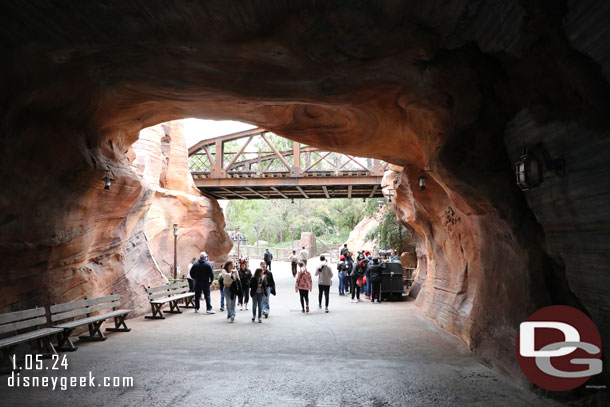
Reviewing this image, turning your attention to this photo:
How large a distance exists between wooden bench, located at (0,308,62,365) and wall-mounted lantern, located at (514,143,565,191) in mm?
7433

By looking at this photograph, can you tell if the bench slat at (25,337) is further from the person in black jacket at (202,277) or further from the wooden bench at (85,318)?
the person in black jacket at (202,277)

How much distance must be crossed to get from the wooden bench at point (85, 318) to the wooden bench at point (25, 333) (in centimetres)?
24

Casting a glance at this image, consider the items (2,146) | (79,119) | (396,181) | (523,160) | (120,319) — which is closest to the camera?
(523,160)

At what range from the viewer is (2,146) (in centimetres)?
561

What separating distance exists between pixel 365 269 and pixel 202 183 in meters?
10.5

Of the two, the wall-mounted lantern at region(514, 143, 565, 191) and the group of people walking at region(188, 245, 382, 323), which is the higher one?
the wall-mounted lantern at region(514, 143, 565, 191)

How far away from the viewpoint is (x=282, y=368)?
5.82 m

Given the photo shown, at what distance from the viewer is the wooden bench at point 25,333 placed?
18.7ft

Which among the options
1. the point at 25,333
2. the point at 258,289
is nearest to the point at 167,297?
the point at 258,289

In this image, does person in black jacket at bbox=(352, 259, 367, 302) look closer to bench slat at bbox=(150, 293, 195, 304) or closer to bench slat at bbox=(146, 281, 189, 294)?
bench slat at bbox=(150, 293, 195, 304)

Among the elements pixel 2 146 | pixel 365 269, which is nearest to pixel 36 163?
pixel 2 146

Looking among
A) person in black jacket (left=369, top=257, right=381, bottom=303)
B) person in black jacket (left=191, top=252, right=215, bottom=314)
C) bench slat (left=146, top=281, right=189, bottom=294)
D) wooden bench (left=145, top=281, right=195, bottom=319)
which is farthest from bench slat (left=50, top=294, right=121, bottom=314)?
person in black jacket (left=369, top=257, right=381, bottom=303)

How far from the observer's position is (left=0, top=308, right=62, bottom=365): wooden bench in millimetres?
5711

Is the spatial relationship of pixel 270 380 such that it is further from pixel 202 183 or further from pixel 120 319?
pixel 202 183
